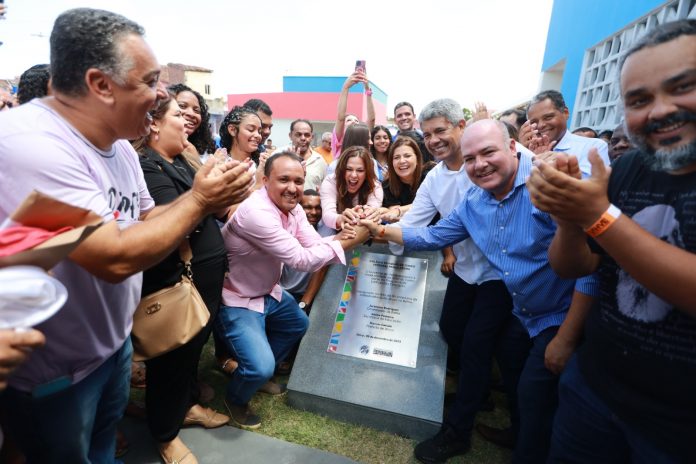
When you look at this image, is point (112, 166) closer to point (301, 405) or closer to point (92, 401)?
point (92, 401)

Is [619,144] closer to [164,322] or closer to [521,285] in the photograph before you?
[521,285]

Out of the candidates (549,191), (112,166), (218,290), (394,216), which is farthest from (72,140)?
(394,216)

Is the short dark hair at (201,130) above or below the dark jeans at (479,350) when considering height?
above

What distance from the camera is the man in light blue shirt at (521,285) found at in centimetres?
204

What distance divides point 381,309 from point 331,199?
50.2 inches

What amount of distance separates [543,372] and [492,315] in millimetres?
536

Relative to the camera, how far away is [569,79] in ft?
35.3

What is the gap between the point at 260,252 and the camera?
9.14 feet

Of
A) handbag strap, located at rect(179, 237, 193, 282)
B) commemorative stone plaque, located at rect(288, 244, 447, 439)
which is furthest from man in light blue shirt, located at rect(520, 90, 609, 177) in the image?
handbag strap, located at rect(179, 237, 193, 282)

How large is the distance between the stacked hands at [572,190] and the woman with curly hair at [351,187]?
246 cm

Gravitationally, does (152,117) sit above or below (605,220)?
above

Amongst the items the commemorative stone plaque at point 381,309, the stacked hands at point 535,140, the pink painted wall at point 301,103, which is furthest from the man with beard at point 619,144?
the pink painted wall at point 301,103

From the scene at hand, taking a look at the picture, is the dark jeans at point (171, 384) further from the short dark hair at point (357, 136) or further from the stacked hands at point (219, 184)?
the short dark hair at point (357, 136)

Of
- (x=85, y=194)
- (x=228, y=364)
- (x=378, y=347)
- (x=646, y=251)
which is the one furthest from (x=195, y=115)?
(x=646, y=251)
